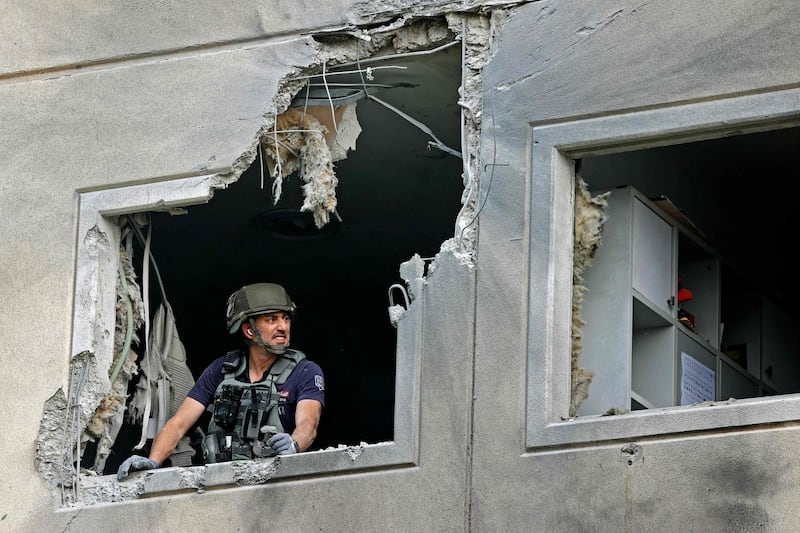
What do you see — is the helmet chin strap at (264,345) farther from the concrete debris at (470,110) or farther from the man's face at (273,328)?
the concrete debris at (470,110)

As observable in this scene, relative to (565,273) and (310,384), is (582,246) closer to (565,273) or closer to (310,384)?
(565,273)

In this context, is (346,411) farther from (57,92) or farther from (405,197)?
(57,92)

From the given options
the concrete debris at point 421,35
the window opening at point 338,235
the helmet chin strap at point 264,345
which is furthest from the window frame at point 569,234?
the helmet chin strap at point 264,345

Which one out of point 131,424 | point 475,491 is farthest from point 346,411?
point 475,491

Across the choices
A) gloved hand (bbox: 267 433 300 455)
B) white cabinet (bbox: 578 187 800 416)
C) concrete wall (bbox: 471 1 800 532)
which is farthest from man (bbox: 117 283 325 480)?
white cabinet (bbox: 578 187 800 416)

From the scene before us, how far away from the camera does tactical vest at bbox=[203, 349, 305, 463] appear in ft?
35.0

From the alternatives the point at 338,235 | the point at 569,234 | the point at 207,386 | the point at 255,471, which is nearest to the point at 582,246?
the point at 569,234

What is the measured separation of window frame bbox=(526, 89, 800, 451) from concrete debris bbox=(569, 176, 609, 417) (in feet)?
0.23

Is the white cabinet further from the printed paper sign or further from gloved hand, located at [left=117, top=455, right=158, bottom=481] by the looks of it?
gloved hand, located at [left=117, top=455, right=158, bottom=481]

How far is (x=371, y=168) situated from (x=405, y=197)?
58cm

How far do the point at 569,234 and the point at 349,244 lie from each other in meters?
4.37

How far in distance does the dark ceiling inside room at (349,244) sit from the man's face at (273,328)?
1246 mm

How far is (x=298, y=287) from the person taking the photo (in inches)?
571

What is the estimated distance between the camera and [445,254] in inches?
385
